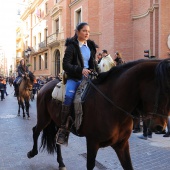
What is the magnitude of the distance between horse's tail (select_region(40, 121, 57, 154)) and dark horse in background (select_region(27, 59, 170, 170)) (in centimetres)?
151

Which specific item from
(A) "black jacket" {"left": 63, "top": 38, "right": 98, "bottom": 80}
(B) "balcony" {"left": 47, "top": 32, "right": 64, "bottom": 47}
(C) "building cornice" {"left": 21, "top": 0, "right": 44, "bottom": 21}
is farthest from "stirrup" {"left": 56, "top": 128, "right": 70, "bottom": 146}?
(C) "building cornice" {"left": 21, "top": 0, "right": 44, "bottom": 21}

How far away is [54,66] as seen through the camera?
35562mm

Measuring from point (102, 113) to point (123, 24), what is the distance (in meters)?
17.0

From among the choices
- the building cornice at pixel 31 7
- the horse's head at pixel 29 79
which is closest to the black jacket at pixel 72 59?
the horse's head at pixel 29 79

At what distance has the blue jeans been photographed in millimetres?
4059

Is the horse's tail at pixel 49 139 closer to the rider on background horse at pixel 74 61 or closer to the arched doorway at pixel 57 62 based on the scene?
the rider on background horse at pixel 74 61

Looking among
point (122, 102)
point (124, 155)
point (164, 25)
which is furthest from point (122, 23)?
point (122, 102)

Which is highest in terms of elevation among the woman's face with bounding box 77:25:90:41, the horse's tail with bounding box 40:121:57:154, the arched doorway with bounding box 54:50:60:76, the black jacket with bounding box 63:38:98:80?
the arched doorway with bounding box 54:50:60:76

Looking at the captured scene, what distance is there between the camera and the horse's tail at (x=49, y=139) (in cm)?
534

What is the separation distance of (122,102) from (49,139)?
2447mm

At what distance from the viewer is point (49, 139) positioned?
5379 millimetres

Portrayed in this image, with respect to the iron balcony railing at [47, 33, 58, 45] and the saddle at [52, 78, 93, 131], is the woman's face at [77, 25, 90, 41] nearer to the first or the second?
the saddle at [52, 78, 93, 131]

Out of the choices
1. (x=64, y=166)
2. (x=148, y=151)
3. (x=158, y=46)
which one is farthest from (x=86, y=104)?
(x=158, y=46)

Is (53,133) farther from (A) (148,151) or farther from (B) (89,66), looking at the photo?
(A) (148,151)
